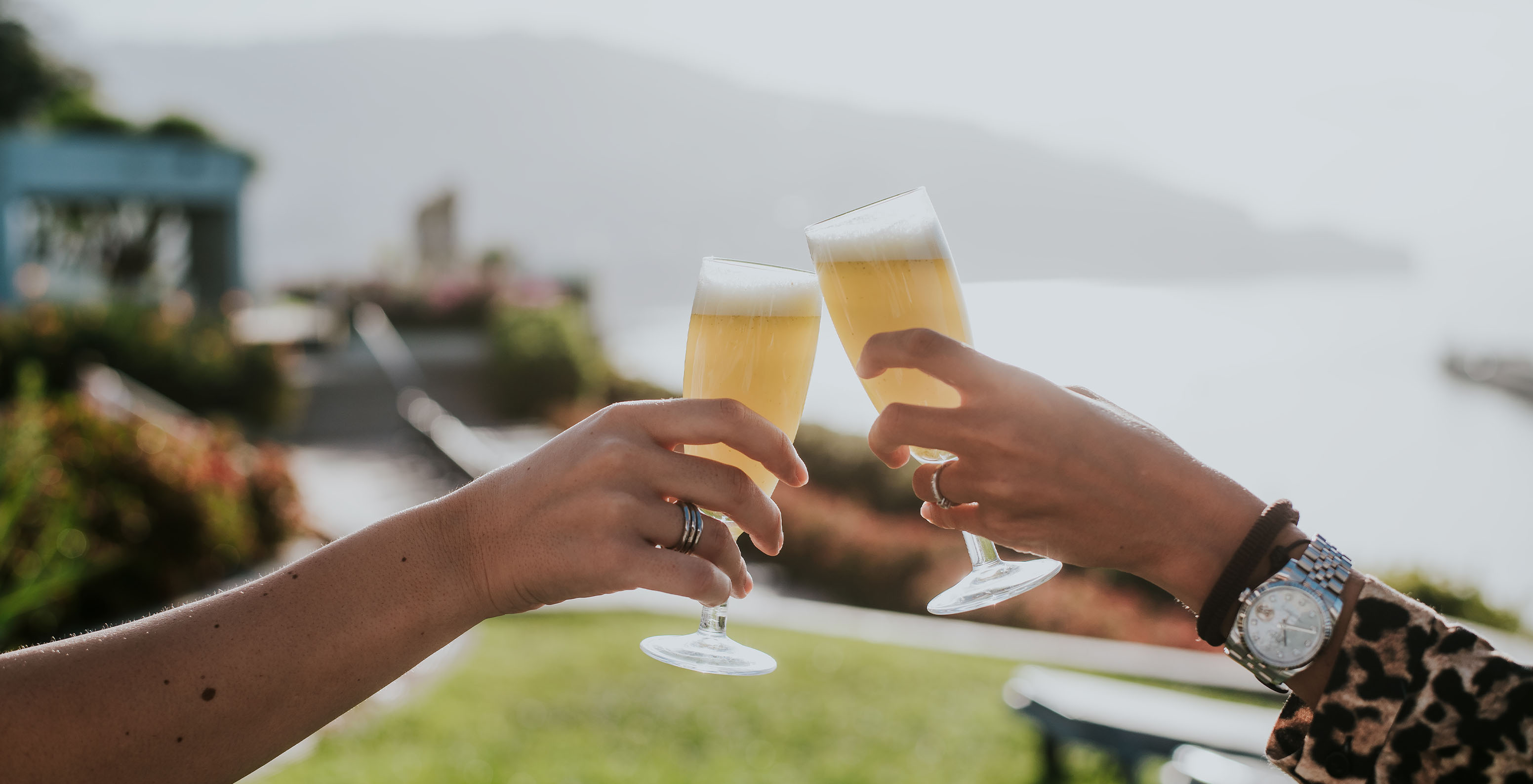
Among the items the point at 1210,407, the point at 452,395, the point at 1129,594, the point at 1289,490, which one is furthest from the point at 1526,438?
the point at 452,395

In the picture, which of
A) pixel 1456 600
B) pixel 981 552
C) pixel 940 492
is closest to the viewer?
pixel 940 492

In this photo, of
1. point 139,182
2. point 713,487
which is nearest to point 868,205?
point 713,487

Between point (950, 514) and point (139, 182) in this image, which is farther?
point (139, 182)

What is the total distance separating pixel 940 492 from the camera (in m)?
1.43

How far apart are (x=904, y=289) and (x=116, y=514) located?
20.6 feet

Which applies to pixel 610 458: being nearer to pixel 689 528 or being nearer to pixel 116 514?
pixel 689 528

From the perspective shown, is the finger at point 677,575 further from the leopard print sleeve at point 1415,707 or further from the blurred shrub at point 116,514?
the blurred shrub at point 116,514

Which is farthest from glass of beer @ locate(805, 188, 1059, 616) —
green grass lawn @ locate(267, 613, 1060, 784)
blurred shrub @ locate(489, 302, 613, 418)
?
blurred shrub @ locate(489, 302, 613, 418)

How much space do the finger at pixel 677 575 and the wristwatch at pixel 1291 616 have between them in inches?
29.1

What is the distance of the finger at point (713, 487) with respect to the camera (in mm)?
1207

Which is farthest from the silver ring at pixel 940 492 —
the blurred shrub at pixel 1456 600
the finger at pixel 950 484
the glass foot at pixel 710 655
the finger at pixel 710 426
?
the blurred shrub at pixel 1456 600

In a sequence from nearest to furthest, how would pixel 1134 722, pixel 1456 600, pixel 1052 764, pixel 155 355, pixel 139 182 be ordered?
pixel 1134 722 < pixel 1052 764 < pixel 1456 600 < pixel 155 355 < pixel 139 182

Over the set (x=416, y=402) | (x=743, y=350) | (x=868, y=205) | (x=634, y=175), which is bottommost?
(x=416, y=402)

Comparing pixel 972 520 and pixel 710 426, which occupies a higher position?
pixel 710 426
